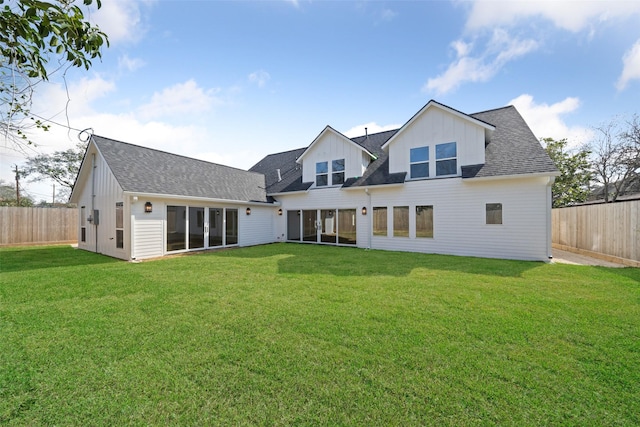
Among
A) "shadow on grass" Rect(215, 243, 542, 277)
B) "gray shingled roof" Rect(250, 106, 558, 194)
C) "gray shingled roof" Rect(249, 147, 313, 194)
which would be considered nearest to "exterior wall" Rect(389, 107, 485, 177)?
"gray shingled roof" Rect(250, 106, 558, 194)

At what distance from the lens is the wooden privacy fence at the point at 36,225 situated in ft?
42.7

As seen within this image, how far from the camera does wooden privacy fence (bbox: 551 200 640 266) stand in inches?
337

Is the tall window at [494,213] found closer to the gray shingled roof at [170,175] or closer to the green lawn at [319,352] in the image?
the green lawn at [319,352]

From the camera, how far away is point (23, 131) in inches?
146

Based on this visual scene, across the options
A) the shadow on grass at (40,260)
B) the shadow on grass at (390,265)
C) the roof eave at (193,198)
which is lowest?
the shadow on grass at (390,265)

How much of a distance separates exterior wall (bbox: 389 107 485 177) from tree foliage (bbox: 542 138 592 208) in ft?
50.8

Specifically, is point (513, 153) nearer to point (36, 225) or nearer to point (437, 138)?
point (437, 138)

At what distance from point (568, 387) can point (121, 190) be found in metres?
12.8

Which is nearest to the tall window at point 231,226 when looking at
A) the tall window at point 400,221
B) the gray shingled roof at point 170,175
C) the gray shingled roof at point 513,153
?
the gray shingled roof at point 170,175

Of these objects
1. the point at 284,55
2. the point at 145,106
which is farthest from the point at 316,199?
the point at 145,106

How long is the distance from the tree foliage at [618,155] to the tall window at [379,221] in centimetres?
1849

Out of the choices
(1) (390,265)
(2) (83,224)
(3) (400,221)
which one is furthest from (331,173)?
(2) (83,224)

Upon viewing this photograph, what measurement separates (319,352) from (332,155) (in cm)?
1228

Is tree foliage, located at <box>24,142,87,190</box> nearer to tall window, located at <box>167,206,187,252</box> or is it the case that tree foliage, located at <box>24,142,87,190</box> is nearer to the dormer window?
tall window, located at <box>167,206,187,252</box>
